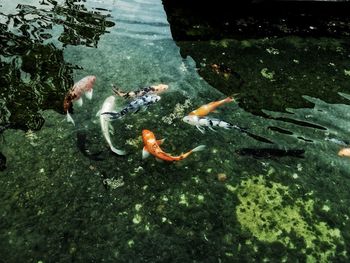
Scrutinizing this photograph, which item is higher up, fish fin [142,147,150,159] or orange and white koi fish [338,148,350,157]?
orange and white koi fish [338,148,350,157]

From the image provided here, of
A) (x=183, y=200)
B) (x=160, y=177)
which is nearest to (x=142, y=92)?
(x=160, y=177)

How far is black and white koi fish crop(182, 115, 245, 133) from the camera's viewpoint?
14.6ft

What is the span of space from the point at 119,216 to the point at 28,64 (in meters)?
3.02

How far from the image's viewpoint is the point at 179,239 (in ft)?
11.2

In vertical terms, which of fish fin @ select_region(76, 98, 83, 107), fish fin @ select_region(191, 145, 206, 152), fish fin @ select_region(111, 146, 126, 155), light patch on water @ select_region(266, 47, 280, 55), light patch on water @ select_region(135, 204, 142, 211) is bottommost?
light patch on water @ select_region(135, 204, 142, 211)

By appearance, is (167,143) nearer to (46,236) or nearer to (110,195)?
(110,195)

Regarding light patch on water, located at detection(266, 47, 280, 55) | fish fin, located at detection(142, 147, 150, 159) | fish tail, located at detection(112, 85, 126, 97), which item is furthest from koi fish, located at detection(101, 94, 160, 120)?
light patch on water, located at detection(266, 47, 280, 55)

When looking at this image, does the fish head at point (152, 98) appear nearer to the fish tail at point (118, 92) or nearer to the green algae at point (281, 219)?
the fish tail at point (118, 92)

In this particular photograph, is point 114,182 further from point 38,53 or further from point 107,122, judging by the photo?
point 38,53

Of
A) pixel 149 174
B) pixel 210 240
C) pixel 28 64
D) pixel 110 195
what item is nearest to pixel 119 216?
pixel 110 195

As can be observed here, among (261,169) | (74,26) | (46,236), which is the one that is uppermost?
(74,26)

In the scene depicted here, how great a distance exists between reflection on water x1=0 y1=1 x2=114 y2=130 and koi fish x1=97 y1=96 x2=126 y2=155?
23.9 inches

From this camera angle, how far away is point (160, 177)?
392cm

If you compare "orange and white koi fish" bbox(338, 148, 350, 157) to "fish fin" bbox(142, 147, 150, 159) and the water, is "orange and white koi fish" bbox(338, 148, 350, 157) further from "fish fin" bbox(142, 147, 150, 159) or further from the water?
"fish fin" bbox(142, 147, 150, 159)
